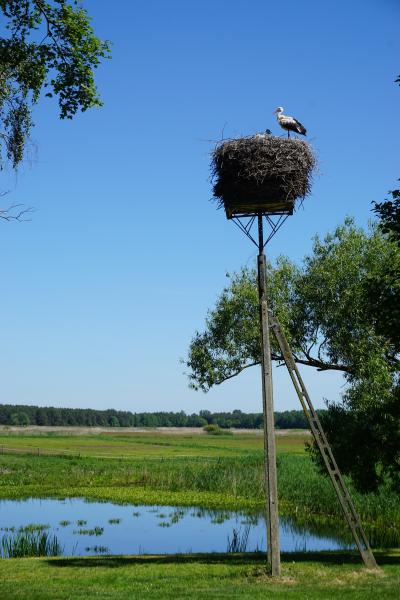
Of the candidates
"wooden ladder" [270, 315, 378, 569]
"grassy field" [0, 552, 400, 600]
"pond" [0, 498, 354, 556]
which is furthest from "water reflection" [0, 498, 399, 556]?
"wooden ladder" [270, 315, 378, 569]

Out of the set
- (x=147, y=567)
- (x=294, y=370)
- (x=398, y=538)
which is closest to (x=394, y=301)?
(x=294, y=370)

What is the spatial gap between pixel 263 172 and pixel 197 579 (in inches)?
330

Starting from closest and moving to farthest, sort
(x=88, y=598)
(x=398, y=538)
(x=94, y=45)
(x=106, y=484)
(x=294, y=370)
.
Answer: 1. (x=88, y=598)
2. (x=294, y=370)
3. (x=94, y=45)
4. (x=398, y=538)
5. (x=106, y=484)

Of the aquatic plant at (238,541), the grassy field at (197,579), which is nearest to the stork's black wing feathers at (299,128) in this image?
the grassy field at (197,579)

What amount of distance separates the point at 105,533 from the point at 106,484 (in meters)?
18.4

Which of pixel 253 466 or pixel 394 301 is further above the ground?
pixel 394 301

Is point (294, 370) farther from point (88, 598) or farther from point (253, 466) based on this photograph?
point (253, 466)

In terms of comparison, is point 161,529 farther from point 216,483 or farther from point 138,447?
point 138,447

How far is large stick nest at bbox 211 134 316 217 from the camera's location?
612 inches

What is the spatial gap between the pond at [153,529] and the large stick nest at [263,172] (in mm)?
14948

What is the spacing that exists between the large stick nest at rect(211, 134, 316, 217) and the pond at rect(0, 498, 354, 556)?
14.9m

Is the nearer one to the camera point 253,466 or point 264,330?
point 264,330

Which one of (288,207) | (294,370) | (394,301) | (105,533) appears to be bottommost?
(105,533)

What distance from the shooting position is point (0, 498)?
4278cm
